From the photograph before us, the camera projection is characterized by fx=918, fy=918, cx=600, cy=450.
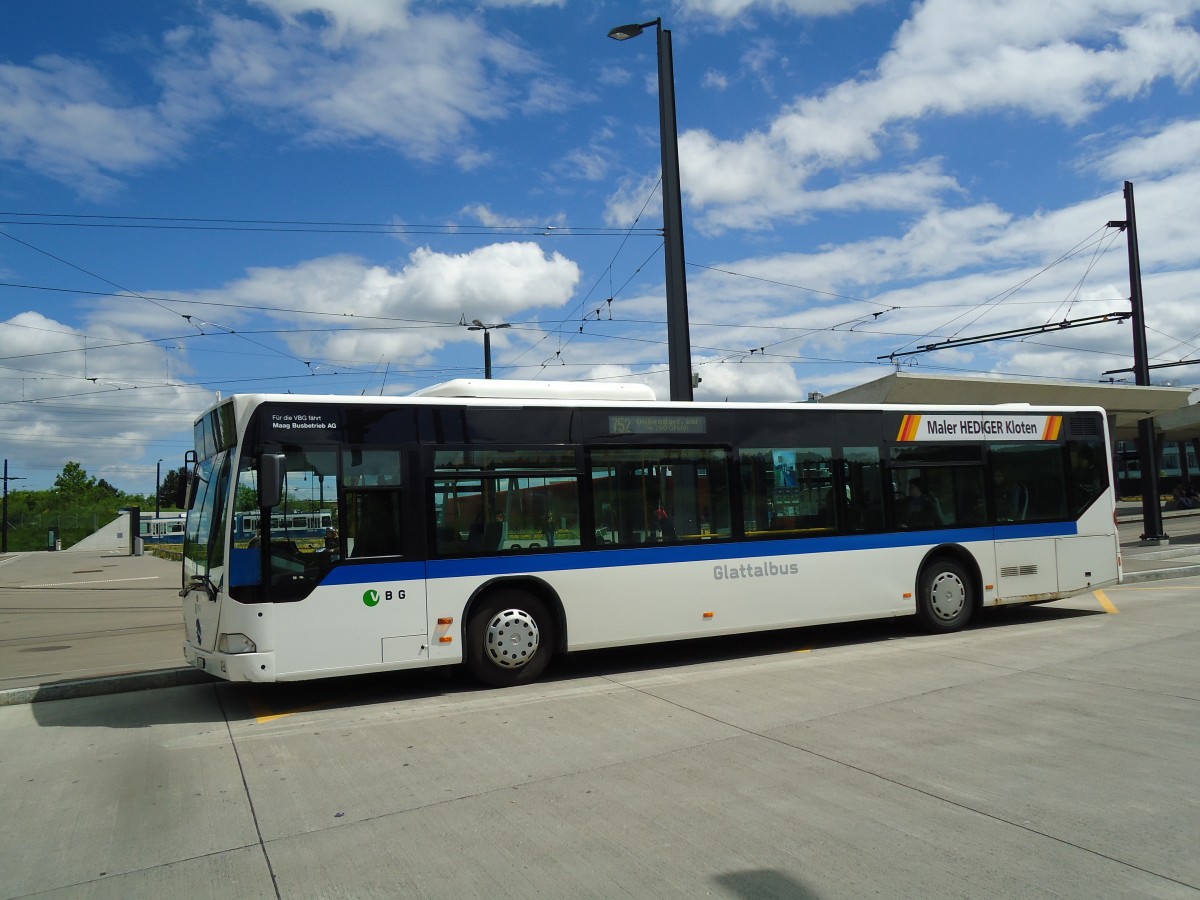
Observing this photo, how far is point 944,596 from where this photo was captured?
1194 cm

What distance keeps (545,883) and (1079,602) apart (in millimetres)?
13320

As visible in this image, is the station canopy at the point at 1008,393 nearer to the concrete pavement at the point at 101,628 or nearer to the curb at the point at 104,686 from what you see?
the concrete pavement at the point at 101,628

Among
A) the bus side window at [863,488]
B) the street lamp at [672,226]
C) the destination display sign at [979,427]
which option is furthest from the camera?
the street lamp at [672,226]

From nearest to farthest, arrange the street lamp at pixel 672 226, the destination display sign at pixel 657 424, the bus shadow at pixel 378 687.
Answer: the bus shadow at pixel 378 687 → the destination display sign at pixel 657 424 → the street lamp at pixel 672 226

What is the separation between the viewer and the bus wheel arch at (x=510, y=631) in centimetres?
905

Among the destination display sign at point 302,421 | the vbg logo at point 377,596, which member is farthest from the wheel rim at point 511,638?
the destination display sign at point 302,421

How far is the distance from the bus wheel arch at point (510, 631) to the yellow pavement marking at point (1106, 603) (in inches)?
343

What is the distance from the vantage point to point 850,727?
23.3ft

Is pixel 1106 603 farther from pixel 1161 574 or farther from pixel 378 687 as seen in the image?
pixel 378 687

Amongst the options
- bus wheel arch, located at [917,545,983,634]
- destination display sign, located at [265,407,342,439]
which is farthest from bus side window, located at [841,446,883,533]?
destination display sign, located at [265,407,342,439]

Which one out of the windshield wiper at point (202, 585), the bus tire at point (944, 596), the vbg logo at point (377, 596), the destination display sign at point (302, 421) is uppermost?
the destination display sign at point (302, 421)

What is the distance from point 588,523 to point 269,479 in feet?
10.7

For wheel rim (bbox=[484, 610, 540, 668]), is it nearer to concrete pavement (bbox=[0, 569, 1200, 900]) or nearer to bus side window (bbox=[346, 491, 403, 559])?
concrete pavement (bbox=[0, 569, 1200, 900])

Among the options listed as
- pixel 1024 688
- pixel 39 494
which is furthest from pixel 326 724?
pixel 39 494
